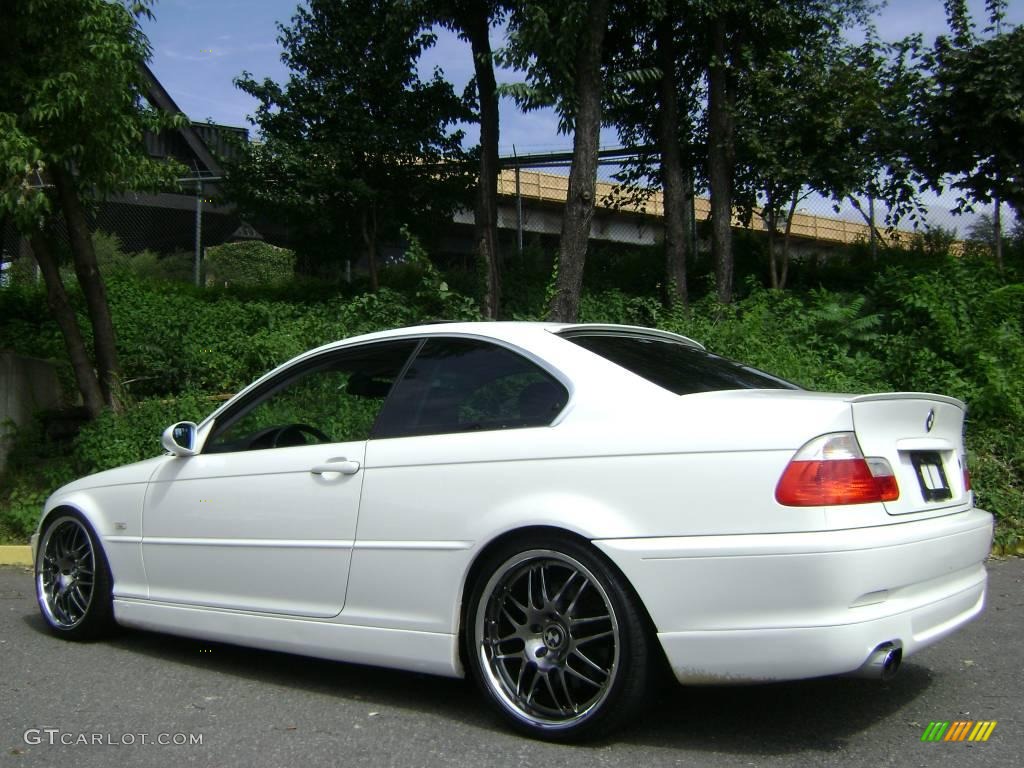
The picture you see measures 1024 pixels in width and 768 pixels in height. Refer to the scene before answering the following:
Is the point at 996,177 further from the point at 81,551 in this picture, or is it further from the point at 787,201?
the point at 81,551

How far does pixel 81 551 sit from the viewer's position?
5605 millimetres

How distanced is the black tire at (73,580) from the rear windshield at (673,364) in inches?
118

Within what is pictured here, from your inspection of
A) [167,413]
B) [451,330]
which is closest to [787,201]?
[167,413]

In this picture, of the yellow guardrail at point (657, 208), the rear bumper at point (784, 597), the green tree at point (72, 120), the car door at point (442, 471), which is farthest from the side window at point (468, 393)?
the yellow guardrail at point (657, 208)

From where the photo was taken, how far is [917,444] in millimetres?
3814

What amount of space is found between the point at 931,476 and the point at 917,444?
6.5 inches

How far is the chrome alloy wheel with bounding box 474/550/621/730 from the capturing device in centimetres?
368

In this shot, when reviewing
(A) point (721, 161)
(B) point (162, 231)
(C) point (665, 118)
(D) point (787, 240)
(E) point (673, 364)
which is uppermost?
(C) point (665, 118)

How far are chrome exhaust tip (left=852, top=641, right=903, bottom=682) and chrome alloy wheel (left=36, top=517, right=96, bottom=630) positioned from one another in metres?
4.02

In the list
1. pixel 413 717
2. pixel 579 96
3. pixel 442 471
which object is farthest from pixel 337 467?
pixel 579 96

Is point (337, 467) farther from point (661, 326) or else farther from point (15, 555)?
point (661, 326)

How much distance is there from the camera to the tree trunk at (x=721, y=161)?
48.6 ft

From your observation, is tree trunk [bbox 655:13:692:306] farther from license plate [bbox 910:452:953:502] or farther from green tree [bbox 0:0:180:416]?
license plate [bbox 910:452:953:502]

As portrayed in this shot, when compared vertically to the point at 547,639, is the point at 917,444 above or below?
above
